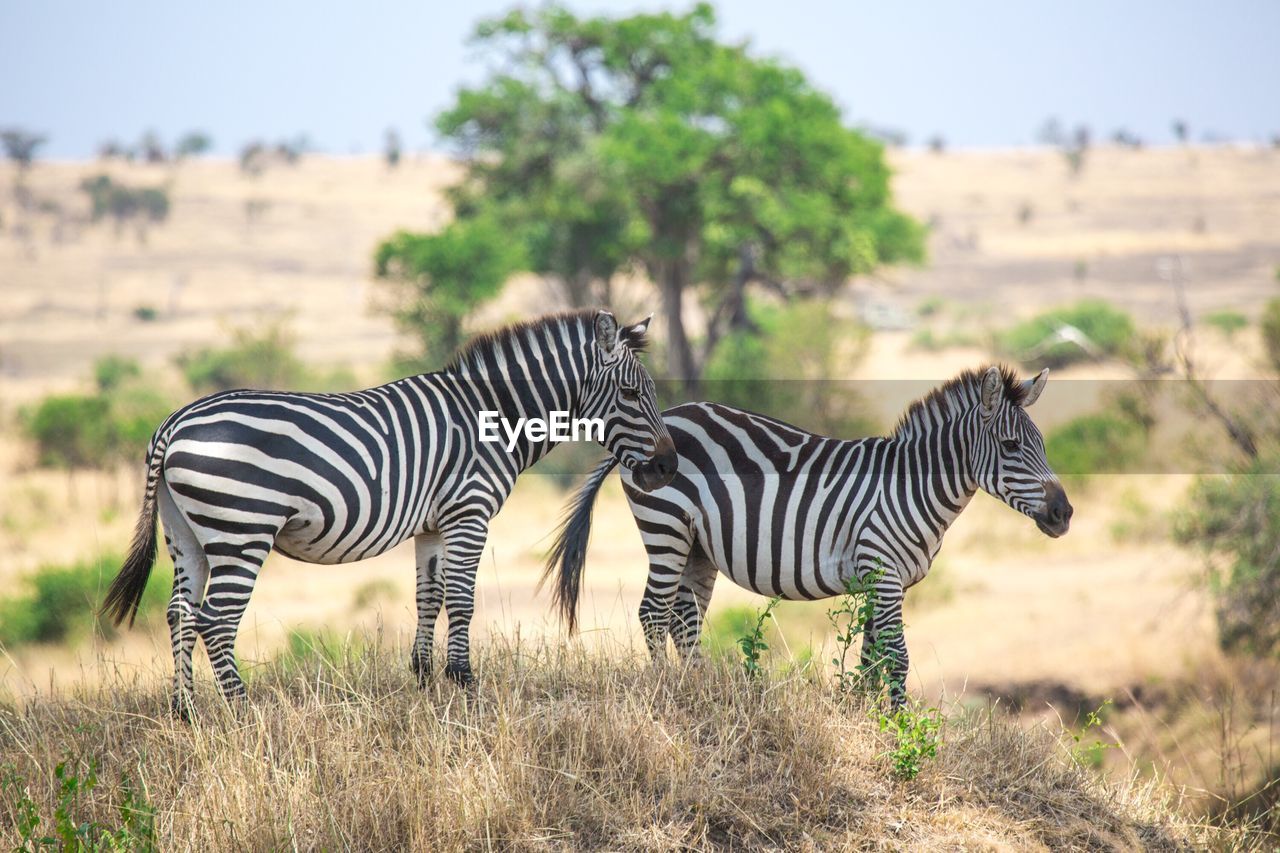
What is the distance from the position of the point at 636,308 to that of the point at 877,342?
63.1 ft

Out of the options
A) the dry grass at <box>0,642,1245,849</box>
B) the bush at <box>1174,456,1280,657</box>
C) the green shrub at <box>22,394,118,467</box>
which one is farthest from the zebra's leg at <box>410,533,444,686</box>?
the green shrub at <box>22,394,118,467</box>

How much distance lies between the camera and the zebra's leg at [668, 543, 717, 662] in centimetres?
664

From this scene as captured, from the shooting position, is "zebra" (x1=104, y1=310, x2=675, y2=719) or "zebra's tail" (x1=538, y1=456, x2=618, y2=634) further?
"zebra's tail" (x1=538, y1=456, x2=618, y2=634)

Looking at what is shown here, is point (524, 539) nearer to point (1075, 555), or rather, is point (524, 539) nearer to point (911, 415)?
point (1075, 555)

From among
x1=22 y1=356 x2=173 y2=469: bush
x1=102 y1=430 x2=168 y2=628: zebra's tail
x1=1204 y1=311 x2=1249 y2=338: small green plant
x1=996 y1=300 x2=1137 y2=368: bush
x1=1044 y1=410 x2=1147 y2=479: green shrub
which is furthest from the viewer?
x1=1204 y1=311 x2=1249 y2=338: small green plant

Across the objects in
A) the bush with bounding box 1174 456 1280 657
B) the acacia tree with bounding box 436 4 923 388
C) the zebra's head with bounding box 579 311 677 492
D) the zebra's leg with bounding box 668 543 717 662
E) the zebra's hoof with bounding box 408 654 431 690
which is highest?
the acacia tree with bounding box 436 4 923 388

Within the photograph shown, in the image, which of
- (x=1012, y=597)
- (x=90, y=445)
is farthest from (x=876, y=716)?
(x=90, y=445)

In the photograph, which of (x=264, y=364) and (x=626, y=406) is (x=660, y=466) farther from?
(x=264, y=364)

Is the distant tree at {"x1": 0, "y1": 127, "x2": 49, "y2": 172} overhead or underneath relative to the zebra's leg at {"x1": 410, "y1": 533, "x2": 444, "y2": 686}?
overhead

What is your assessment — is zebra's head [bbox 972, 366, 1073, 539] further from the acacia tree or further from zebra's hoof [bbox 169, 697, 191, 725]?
the acacia tree

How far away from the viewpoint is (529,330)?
20.1ft

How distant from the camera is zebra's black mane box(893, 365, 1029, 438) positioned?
5961mm

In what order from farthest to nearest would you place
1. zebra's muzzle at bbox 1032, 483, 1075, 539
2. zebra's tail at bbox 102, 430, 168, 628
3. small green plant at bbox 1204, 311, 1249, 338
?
→ small green plant at bbox 1204, 311, 1249, 338 < zebra's muzzle at bbox 1032, 483, 1075, 539 < zebra's tail at bbox 102, 430, 168, 628

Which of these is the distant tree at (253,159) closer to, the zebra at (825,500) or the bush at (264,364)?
the bush at (264,364)
